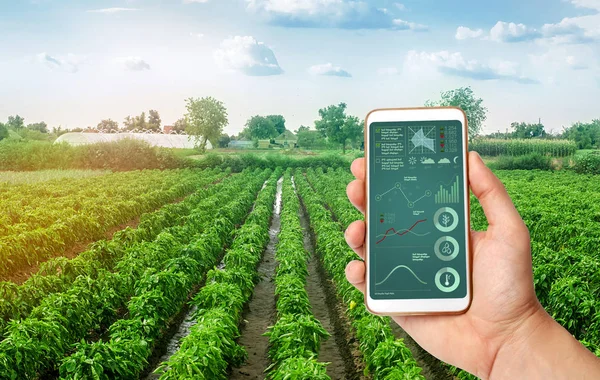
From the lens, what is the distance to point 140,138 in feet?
225

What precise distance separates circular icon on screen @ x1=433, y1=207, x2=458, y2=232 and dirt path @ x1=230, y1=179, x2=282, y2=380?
20.9 ft

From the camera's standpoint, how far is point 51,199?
23.1 meters

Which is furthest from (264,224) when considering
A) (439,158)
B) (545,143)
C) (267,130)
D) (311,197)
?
(267,130)

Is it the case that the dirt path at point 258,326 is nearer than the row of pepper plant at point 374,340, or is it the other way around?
the row of pepper plant at point 374,340

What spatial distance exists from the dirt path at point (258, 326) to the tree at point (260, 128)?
80.3m

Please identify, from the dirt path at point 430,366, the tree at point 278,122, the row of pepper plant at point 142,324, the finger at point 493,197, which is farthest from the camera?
the tree at point 278,122

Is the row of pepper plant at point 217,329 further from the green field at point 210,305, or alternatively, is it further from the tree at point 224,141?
the tree at point 224,141

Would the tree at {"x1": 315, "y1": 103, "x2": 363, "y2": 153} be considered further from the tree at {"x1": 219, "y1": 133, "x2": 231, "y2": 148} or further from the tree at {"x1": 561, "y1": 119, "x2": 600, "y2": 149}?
the tree at {"x1": 561, "y1": 119, "x2": 600, "y2": 149}

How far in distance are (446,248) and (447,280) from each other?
0.55 ft

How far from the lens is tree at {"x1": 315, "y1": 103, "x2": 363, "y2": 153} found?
79.9 meters

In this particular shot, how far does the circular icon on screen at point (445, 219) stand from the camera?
9.45 ft

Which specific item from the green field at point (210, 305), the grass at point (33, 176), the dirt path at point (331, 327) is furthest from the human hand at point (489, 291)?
the grass at point (33, 176)

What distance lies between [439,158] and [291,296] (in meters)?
6.41

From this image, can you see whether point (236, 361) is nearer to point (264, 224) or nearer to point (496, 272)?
point (496, 272)
